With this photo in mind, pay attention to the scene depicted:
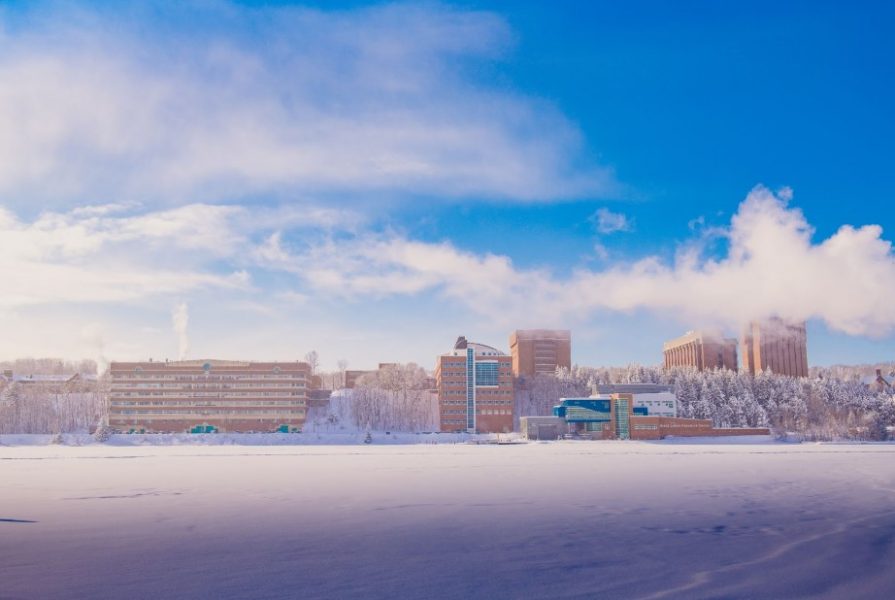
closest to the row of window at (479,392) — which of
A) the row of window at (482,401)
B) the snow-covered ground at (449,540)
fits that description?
the row of window at (482,401)

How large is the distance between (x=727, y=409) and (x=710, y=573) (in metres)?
159

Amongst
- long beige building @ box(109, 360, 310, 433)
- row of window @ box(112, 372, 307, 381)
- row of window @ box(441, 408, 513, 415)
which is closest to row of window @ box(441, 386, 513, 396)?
row of window @ box(441, 408, 513, 415)

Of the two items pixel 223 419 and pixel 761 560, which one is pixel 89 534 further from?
pixel 223 419

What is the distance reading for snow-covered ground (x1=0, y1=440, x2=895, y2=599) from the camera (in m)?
15.8

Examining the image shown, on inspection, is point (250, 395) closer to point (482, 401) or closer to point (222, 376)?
point (222, 376)

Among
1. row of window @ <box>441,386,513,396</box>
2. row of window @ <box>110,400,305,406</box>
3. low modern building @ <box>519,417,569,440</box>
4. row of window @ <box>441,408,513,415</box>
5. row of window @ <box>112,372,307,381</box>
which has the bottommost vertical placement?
low modern building @ <box>519,417,569,440</box>

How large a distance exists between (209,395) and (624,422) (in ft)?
345

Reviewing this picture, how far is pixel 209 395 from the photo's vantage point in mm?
184500

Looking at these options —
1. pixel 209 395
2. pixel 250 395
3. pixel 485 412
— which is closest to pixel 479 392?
pixel 485 412

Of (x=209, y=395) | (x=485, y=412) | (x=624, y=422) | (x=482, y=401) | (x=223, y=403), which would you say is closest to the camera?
(x=624, y=422)

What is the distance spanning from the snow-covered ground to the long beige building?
475 ft

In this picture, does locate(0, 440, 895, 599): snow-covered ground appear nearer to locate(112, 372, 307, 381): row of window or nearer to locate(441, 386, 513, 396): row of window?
locate(441, 386, 513, 396): row of window

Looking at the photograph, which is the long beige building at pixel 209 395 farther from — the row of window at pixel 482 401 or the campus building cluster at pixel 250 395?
the row of window at pixel 482 401

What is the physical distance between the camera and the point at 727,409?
16362cm
